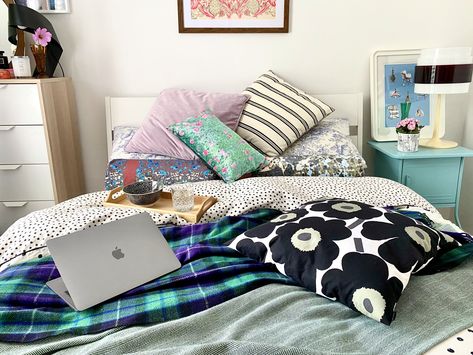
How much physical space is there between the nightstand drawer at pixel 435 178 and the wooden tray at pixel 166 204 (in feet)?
4.25

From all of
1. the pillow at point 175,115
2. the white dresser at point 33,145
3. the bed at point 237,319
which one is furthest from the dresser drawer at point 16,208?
the bed at point 237,319

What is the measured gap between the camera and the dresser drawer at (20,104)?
218cm

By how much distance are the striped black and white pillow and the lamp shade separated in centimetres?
57

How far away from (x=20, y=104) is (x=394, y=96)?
7.25ft

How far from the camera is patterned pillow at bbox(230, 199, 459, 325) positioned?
940 millimetres

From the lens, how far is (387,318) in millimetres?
886

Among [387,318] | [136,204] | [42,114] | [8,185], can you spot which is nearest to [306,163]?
[136,204]

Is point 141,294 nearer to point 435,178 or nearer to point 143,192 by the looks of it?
point 143,192

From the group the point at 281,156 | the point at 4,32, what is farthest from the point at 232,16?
the point at 4,32

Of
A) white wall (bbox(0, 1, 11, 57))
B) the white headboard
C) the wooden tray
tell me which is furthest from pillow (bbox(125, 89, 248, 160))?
white wall (bbox(0, 1, 11, 57))

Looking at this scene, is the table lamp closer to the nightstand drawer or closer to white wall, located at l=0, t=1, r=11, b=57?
the nightstand drawer

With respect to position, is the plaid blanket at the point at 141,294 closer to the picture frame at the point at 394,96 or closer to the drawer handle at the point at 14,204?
the drawer handle at the point at 14,204

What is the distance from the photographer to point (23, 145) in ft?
7.42

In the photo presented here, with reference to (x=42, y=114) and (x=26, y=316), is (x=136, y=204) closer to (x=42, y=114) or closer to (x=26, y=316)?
(x=26, y=316)
